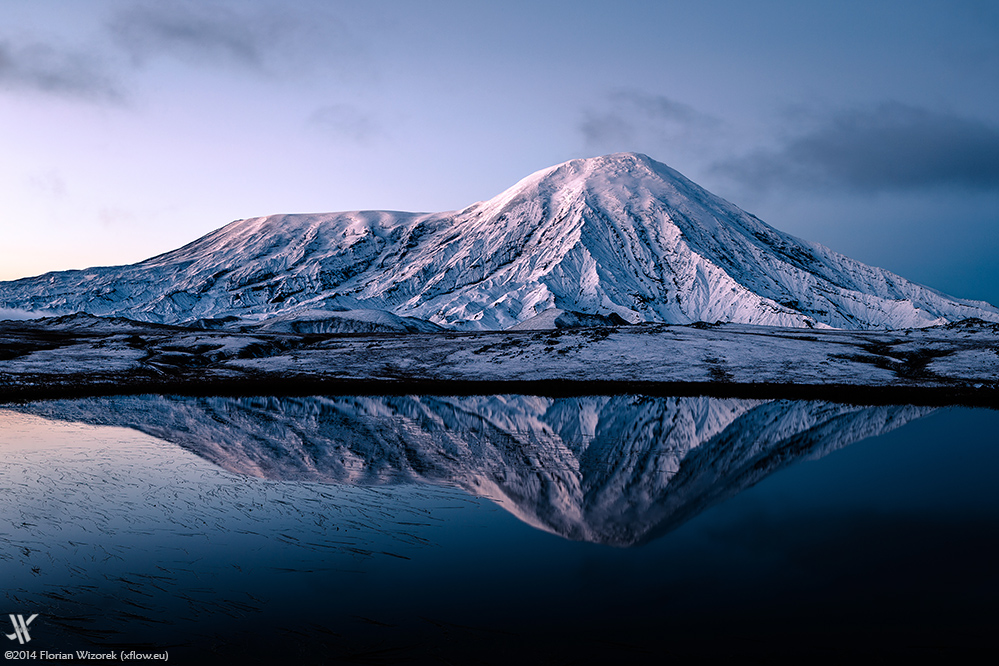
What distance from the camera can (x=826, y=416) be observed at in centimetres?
4403

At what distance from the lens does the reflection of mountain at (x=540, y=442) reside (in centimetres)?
2277

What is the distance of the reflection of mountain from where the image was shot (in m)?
22.8

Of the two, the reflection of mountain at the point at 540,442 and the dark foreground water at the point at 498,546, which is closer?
the dark foreground water at the point at 498,546

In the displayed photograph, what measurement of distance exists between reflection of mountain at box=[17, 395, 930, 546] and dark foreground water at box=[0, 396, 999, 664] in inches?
9.2

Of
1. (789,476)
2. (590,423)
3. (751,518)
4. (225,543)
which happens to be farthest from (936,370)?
(225,543)

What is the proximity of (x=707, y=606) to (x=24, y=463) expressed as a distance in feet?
91.4

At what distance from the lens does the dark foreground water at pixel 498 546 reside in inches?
490

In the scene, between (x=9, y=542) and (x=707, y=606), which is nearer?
(x=707, y=606)

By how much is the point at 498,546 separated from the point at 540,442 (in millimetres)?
16912

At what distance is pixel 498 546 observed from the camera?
17469mm

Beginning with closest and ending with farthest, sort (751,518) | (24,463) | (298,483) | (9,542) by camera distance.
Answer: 1. (9,542)
2. (751,518)
3. (298,483)
4. (24,463)

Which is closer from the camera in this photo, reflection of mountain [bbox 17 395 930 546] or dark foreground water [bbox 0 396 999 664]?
dark foreground water [bbox 0 396 999 664]

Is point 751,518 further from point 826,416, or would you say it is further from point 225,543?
point 826,416

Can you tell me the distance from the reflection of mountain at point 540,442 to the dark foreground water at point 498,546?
9.2 inches
